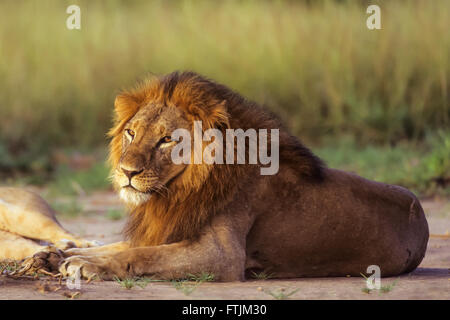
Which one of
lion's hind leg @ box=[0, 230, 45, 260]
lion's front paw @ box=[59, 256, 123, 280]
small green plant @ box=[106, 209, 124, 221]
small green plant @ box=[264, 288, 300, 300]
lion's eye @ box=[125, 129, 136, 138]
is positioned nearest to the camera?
small green plant @ box=[264, 288, 300, 300]

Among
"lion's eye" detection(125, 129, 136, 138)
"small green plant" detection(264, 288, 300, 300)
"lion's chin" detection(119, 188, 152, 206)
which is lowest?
"small green plant" detection(264, 288, 300, 300)

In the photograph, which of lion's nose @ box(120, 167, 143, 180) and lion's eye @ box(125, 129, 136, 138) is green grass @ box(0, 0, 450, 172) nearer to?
lion's eye @ box(125, 129, 136, 138)

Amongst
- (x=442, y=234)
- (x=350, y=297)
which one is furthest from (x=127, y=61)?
(x=350, y=297)

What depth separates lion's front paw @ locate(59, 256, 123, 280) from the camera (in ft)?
13.7

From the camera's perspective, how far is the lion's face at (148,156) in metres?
4.34

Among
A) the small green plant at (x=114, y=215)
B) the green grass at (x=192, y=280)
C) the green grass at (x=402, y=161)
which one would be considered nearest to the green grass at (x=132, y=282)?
the green grass at (x=192, y=280)

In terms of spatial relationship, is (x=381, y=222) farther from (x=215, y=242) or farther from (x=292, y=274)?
(x=215, y=242)

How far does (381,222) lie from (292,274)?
0.57m

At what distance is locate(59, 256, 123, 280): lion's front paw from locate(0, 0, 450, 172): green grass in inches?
259

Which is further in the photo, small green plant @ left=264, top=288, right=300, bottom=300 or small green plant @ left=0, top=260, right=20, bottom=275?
small green plant @ left=0, top=260, right=20, bottom=275

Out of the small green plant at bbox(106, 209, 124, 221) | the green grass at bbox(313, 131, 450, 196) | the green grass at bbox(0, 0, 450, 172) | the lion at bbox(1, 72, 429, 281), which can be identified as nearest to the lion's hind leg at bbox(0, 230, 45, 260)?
the lion at bbox(1, 72, 429, 281)

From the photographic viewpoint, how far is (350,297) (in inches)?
149

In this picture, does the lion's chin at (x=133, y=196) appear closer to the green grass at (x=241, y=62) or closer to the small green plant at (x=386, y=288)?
the small green plant at (x=386, y=288)

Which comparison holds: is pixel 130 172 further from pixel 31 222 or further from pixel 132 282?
pixel 31 222
